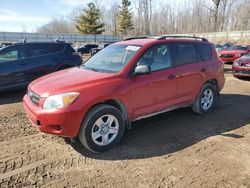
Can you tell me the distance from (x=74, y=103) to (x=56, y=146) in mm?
1061

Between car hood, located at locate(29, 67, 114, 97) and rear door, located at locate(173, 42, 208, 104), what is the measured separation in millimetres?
1653

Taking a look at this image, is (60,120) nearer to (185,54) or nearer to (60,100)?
(60,100)

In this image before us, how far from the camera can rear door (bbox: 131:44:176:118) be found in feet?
14.7

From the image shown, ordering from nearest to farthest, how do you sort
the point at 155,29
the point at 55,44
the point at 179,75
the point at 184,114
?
the point at 179,75
the point at 184,114
the point at 55,44
the point at 155,29

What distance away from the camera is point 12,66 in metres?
7.83

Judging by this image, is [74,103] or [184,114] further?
[184,114]

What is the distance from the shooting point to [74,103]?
3775mm

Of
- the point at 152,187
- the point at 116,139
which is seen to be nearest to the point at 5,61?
the point at 116,139

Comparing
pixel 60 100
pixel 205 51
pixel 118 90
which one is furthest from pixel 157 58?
pixel 60 100

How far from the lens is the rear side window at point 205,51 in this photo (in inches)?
232

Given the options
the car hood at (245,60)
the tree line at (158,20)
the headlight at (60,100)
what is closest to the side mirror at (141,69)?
the headlight at (60,100)

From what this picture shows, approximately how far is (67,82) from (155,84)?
1597 mm

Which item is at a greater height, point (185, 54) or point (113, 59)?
point (185, 54)

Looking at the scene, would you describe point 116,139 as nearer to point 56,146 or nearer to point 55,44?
point 56,146
